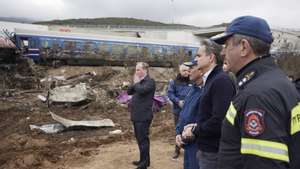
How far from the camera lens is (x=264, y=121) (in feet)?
6.28

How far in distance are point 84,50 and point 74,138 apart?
23.4 m

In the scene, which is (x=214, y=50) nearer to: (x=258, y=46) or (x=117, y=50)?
(x=258, y=46)

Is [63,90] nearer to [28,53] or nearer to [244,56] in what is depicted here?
[244,56]

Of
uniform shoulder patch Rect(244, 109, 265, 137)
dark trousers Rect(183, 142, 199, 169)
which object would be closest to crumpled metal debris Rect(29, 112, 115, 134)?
dark trousers Rect(183, 142, 199, 169)

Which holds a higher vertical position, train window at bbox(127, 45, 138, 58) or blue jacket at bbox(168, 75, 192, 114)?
blue jacket at bbox(168, 75, 192, 114)

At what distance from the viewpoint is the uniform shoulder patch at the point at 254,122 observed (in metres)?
1.92

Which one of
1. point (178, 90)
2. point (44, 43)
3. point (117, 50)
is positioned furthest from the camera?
point (117, 50)

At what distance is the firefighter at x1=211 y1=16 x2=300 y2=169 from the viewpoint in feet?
6.29

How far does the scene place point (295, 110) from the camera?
2.05 meters

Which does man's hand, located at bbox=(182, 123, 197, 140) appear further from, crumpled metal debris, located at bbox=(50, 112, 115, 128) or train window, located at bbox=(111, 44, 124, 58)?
train window, located at bbox=(111, 44, 124, 58)

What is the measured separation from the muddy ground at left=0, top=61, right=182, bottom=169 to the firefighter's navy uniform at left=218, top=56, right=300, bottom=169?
5.25 m

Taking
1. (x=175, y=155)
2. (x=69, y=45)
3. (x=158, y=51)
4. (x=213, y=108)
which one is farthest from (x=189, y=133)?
(x=158, y=51)

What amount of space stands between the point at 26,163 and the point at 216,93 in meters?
5.12

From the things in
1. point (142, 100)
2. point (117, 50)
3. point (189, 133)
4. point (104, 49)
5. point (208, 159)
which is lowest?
point (117, 50)
